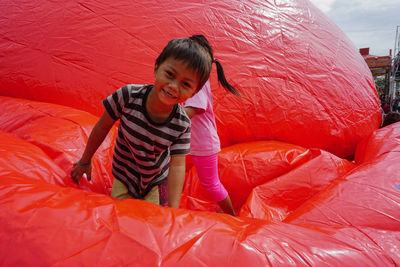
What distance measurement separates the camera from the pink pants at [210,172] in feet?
3.51

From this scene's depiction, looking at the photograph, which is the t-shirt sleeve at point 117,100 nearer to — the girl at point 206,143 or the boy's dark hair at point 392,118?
the girl at point 206,143

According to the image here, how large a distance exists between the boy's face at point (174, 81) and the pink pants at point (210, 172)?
439 mm

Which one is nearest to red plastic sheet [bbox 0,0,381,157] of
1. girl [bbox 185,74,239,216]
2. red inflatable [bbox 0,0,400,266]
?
red inflatable [bbox 0,0,400,266]

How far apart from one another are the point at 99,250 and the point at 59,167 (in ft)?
1.81

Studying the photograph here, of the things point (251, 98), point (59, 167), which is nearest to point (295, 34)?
point (251, 98)

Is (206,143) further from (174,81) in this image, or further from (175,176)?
(174,81)

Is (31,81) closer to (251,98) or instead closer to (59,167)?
(59,167)

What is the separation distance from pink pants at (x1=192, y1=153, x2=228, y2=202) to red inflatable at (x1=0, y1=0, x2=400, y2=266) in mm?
157

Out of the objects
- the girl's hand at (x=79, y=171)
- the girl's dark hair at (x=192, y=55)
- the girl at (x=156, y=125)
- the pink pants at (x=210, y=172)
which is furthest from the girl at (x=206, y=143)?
the girl's hand at (x=79, y=171)

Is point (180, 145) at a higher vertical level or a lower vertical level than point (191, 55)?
lower

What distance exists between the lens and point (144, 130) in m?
0.78

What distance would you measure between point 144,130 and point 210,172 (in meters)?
0.43

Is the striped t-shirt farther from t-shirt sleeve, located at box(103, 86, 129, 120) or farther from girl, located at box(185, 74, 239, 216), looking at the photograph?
girl, located at box(185, 74, 239, 216)

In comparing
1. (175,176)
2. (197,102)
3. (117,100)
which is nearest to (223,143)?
(197,102)
